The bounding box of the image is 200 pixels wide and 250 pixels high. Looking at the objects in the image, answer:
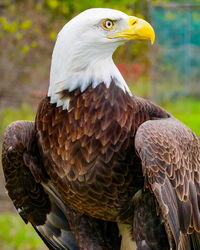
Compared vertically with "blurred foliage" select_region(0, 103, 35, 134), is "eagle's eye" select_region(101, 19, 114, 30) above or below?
above

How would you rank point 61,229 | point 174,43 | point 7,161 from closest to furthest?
point 7,161 < point 61,229 < point 174,43

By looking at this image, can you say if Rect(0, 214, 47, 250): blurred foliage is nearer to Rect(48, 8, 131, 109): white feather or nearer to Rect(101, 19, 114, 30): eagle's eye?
Rect(48, 8, 131, 109): white feather

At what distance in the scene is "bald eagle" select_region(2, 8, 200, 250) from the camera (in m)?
5.33

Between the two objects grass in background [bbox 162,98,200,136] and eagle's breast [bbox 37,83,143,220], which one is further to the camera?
A: grass in background [bbox 162,98,200,136]

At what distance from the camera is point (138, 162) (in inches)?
220

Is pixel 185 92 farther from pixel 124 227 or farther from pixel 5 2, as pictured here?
pixel 124 227

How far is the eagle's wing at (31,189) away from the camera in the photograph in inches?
230

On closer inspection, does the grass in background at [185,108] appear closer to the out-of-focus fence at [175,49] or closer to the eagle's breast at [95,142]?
the out-of-focus fence at [175,49]

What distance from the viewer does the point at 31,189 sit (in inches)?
243

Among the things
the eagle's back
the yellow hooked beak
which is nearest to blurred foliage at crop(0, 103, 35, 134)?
the eagle's back

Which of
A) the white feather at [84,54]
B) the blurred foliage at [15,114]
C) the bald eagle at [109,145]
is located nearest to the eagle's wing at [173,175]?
the bald eagle at [109,145]

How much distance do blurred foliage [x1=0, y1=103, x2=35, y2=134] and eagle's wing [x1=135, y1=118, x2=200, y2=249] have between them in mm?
5306

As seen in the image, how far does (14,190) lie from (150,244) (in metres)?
1.13

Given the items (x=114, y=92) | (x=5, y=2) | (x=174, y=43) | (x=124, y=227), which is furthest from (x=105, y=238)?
(x=174, y=43)
